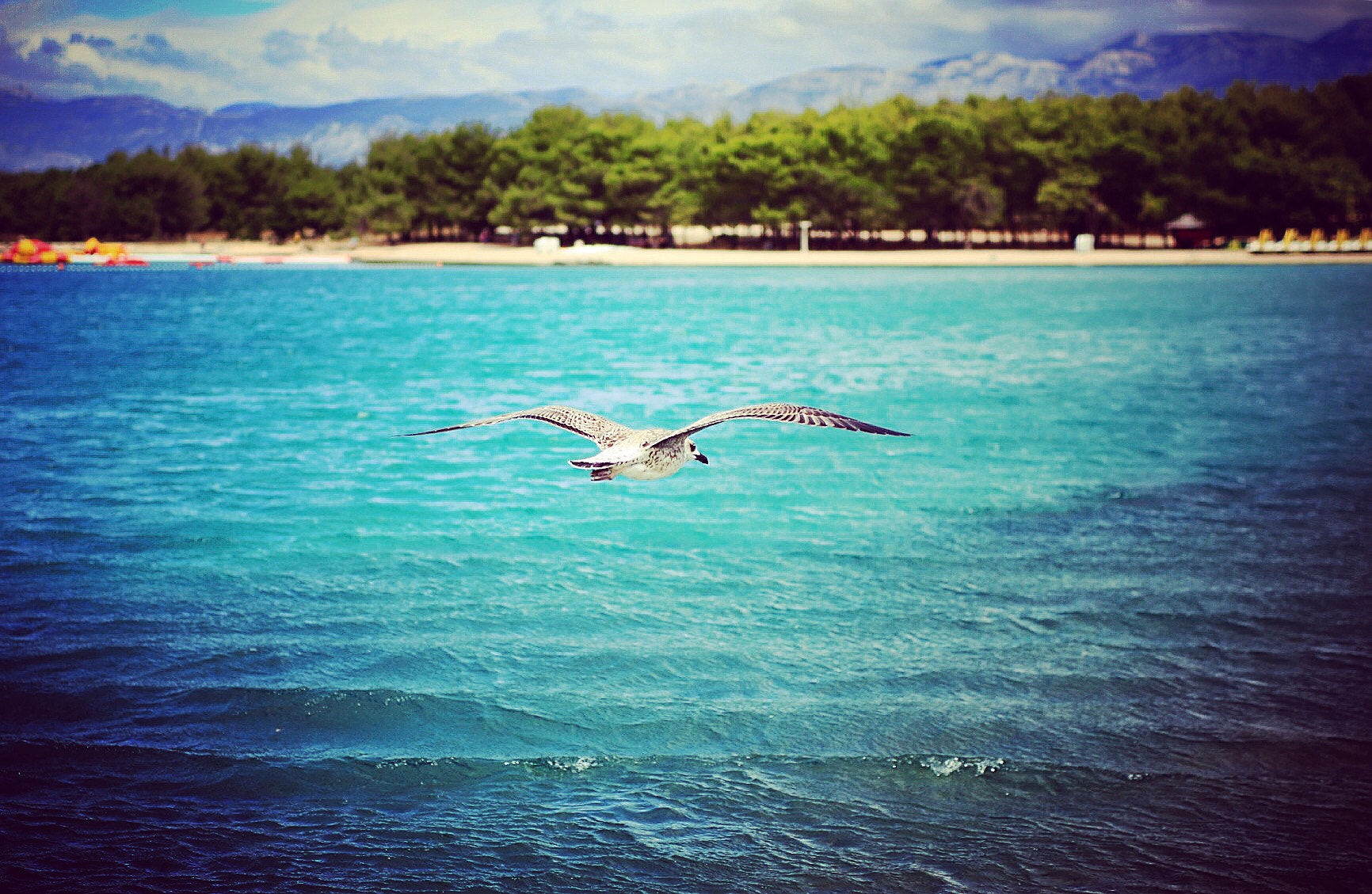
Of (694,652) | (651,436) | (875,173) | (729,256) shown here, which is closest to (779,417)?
(651,436)

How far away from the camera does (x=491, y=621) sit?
1645cm

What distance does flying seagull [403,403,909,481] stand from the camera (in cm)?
739

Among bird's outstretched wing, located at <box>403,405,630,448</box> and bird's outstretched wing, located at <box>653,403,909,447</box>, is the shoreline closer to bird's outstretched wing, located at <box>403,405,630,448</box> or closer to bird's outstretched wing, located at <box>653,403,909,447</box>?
bird's outstretched wing, located at <box>403,405,630,448</box>

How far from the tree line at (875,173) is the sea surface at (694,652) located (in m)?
70.0

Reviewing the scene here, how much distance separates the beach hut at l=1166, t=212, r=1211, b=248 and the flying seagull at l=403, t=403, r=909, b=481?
11437 centimetres

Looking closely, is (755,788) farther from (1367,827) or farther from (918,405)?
(918,405)

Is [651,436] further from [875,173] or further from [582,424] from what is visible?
[875,173]

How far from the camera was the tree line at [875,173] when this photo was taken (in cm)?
10181

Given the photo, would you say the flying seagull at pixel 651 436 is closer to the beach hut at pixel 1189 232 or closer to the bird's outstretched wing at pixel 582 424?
the bird's outstretched wing at pixel 582 424

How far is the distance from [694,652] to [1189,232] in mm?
113647

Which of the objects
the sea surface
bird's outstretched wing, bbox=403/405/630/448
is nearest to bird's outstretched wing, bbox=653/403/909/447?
bird's outstretched wing, bbox=403/405/630/448

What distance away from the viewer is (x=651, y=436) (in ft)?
27.8

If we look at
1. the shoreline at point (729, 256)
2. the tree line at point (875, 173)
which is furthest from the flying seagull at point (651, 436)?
the shoreline at point (729, 256)

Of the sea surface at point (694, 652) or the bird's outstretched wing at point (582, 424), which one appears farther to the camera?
the sea surface at point (694, 652)
